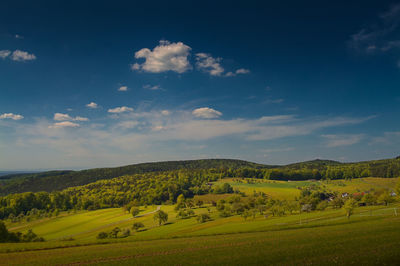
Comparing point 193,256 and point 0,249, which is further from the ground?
point 193,256

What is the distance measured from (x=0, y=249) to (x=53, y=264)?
23.0 m

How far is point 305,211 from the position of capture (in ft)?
319

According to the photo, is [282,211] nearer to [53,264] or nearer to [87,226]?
[53,264]

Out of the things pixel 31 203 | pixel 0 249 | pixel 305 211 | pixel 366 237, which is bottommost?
pixel 31 203

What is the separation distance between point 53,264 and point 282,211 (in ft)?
274

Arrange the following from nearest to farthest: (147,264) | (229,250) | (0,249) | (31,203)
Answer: (147,264)
(229,250)
(0,249)
(31,203)

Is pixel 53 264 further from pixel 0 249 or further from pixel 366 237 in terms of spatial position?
pixel 366 237

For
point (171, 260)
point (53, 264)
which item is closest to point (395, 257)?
point (171, 260)

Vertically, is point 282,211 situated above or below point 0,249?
below

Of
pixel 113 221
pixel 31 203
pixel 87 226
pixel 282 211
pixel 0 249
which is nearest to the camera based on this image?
pixel 0 249

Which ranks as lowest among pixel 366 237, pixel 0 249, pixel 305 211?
pixel 305 211

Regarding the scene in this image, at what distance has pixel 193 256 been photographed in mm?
28141

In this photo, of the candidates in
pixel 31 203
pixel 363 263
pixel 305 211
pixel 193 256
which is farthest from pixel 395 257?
pixel 31 203

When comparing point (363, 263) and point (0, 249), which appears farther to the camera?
point (0, 249)
